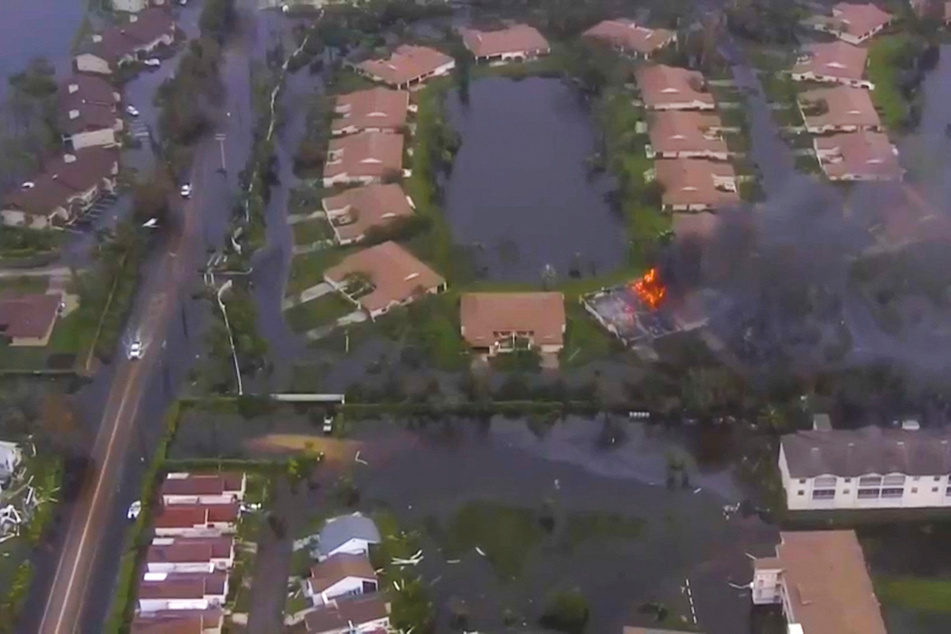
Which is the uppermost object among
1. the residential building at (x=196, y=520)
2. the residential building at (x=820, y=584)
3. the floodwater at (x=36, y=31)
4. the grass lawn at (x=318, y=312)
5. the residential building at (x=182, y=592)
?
the residential building at (x=820, y=584)

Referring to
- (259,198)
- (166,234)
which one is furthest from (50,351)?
(259,198)

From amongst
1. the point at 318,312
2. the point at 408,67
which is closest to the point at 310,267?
the point at 318,312

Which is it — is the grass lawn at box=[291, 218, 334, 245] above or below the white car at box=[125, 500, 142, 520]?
below

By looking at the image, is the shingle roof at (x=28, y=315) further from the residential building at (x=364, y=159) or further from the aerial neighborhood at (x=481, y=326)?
the residential building at (x=364, y=159)

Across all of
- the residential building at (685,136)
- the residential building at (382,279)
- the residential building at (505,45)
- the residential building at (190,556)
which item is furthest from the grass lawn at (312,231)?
the residential building at (505,45)

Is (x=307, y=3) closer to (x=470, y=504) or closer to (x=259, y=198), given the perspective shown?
(x=259, y=198)

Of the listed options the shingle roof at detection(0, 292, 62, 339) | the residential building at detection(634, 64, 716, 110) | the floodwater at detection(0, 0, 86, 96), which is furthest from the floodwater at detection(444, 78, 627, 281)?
the floodwater at detection(0, 0, 86, 96)

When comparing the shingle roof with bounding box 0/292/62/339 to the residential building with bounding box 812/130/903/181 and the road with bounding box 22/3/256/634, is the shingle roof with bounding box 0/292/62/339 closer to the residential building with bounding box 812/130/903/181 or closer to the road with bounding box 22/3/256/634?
the road with bounding box 22/3/256/634
